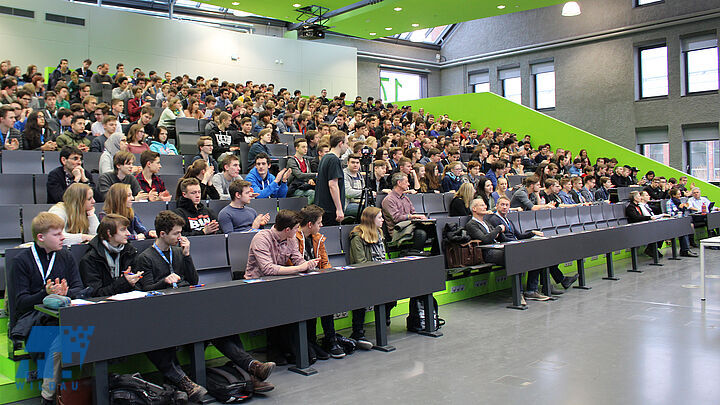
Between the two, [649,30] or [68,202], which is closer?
[68,202]

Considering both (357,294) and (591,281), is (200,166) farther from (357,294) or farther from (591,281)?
(591,281)

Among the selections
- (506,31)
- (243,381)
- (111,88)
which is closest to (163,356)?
(243,381)

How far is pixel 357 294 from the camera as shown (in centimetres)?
447

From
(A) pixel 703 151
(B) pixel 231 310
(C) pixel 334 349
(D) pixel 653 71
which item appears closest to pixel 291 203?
(C) pixel 334 349

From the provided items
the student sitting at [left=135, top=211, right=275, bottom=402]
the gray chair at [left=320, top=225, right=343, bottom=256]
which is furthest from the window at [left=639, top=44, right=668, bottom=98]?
the student sitting at [left=135, top=211, right=275, bottom=402]

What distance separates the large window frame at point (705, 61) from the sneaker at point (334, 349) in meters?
15.5

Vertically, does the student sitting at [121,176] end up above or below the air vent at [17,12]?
below

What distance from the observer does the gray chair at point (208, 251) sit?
4508 millimetres

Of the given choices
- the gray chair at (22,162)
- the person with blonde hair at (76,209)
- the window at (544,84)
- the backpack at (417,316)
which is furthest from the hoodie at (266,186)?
the window at (544,84)

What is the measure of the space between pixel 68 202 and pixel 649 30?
56.8 feet

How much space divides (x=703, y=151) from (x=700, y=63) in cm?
252

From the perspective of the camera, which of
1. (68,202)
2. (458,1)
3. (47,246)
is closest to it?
(47,246)

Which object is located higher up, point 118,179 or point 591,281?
point 118,179

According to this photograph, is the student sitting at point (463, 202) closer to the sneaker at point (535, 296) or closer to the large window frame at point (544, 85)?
the sneaker at point (535, 296)
